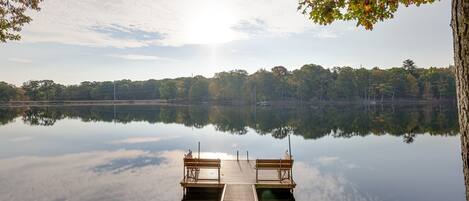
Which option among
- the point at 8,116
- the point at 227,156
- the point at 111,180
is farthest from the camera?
the point at 8,116

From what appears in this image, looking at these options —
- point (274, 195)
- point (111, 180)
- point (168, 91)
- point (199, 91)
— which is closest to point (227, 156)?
point (111, 180)

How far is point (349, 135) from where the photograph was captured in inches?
1770

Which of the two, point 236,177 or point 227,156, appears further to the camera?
point 227,156

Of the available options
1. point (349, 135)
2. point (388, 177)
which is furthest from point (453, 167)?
point (349, 135)

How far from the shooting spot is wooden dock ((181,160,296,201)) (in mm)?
15703

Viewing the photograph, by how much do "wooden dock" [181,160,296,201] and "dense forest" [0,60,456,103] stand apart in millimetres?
132014

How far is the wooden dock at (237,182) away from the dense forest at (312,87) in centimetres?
13201

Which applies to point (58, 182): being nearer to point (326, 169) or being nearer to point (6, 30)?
point (6, 30)

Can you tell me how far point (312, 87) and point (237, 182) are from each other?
138 meters

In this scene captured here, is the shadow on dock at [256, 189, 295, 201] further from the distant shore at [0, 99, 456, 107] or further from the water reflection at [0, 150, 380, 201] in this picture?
the distant shore at [0, 99, 456, 107]

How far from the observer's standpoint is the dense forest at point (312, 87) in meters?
147

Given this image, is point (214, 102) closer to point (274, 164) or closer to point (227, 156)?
point (227, 156)

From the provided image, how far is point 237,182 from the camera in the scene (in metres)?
17.6

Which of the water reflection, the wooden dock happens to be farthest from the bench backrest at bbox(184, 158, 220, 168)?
the water reflection
